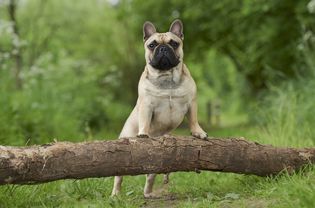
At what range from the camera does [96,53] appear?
25.5 meters

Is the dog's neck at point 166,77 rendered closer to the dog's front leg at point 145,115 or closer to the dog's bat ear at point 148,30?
the dog's front leg at point 145,115

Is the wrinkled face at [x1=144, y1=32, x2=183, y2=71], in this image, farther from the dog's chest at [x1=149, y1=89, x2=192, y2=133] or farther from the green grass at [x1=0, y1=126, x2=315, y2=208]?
the green grass at [x1=0, y1=126, x2=315, y2=208]

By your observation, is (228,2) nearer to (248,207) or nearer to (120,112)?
(120,112)

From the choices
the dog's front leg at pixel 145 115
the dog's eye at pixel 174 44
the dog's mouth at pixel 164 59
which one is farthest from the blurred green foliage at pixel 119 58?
the dog's eye at pixel 174 44

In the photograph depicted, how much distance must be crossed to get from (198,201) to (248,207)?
23.4 inches

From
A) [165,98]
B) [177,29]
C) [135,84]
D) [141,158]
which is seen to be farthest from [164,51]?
[135,84]

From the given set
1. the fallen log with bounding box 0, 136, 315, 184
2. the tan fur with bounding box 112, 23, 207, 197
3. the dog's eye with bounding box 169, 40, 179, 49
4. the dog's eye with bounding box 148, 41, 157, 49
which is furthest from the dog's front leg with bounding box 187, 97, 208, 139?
the dog's eye with bounding box 148, 41, 157, 49

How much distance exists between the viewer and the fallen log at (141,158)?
5.22 metres

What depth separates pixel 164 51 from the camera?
6270 millimetres

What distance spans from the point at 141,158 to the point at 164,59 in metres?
1.25

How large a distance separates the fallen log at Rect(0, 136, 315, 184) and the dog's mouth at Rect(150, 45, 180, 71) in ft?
2.95

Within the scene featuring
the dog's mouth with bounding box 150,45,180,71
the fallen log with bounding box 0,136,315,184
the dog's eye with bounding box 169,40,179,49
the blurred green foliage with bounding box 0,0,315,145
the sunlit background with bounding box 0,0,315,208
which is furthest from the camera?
the blurred green foliage with bounding box 0,0,315,145

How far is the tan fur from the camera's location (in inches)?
249

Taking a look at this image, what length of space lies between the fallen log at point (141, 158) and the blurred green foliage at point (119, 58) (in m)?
2.93
